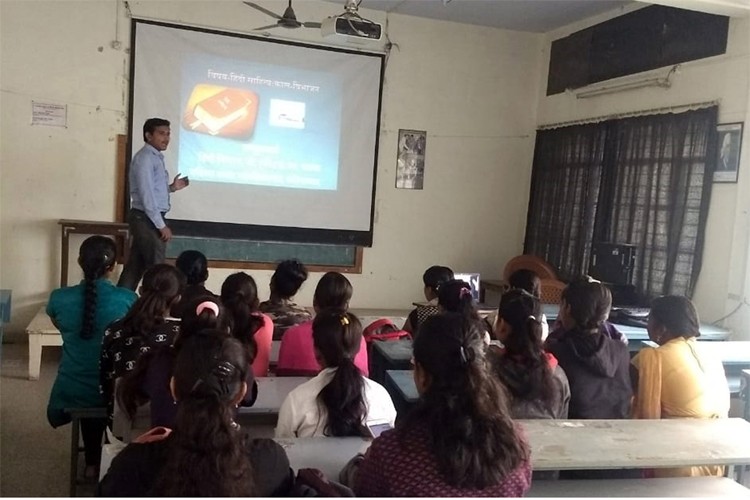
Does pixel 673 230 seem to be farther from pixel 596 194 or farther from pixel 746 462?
pixel 746 462

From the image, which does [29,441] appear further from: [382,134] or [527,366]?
[382,134]

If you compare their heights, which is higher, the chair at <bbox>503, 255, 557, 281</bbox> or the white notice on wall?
the white notice on wall

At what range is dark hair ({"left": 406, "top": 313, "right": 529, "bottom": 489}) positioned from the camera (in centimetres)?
128

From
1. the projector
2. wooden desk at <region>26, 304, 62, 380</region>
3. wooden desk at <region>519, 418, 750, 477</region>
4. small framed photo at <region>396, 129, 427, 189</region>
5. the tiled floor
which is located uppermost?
the projector

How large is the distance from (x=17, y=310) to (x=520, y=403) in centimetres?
436

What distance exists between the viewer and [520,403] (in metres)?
2.02

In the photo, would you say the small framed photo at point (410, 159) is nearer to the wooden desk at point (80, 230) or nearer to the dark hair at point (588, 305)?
the wooden desk at point (80, 230)

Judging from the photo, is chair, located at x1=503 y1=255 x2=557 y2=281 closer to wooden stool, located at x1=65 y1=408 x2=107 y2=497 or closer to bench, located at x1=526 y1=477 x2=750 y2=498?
bench, located at x1=526 y1=477 x2=750 y2=498

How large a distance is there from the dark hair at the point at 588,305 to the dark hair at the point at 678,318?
0.69 ft

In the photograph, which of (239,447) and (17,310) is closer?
(239,447)

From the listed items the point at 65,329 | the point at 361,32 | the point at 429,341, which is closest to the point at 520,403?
the point at 429,341

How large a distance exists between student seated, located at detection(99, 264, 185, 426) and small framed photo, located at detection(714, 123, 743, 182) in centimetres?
354

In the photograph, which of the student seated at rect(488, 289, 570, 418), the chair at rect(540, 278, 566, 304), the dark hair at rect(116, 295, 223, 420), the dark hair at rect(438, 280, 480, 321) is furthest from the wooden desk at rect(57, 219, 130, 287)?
the student seated at rect(488, 289, 570, 418)

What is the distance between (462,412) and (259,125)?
4.52 metres
